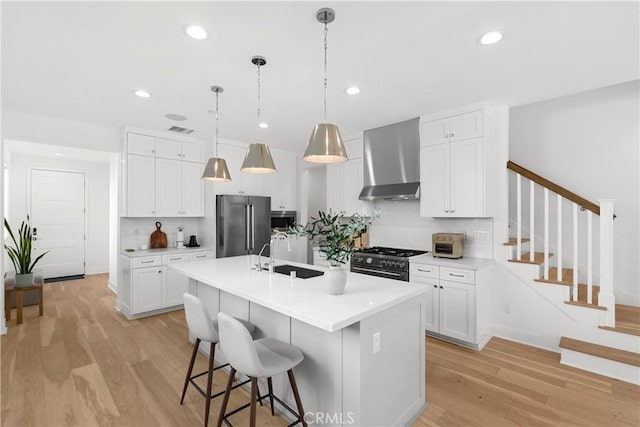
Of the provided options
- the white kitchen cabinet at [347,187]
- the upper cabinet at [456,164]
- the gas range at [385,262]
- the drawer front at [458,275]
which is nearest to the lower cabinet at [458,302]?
the drawer front at [458,275]

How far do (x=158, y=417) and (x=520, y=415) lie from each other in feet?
8.37

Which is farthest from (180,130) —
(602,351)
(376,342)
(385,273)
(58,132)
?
(602,351)

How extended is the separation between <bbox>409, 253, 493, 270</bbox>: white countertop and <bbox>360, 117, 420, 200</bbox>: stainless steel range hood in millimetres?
781

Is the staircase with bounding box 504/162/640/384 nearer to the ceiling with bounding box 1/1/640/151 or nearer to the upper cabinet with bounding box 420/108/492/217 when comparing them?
the upper cabinet with bounding box 420/108/492/217

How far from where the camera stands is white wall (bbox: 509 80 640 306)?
3500 millimetres

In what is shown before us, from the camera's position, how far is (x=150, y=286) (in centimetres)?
427

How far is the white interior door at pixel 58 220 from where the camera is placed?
611cm

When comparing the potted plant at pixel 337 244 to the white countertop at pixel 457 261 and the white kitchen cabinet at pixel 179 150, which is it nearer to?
the white countertop at pixel 457 261

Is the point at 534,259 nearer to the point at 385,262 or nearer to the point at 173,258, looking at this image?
the point at 385,262

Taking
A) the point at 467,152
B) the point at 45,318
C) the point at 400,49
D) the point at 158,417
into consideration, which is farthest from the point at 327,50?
the point at 45,318

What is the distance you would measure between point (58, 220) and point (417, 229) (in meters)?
7.14

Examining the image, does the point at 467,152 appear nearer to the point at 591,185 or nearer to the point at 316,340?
the point at 591,185

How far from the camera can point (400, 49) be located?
7.42ft

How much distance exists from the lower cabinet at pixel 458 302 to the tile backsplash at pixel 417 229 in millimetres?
369
